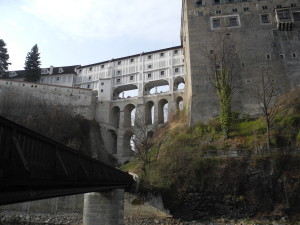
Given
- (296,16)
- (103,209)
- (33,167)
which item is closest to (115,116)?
(296,16)

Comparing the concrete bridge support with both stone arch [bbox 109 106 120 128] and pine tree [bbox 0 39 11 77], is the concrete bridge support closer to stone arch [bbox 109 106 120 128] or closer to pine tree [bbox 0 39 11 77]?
stone arch [bbox 109 106 120 128]

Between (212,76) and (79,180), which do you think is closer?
(79,180)

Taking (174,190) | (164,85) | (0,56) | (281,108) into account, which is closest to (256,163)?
(174,190)

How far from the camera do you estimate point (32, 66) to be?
5678cm

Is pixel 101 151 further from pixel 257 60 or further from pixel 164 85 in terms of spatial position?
pixel 257 60

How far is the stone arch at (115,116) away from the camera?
52.4 m

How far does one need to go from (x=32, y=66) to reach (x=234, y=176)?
165 ft

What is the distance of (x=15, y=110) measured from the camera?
45.5 meters

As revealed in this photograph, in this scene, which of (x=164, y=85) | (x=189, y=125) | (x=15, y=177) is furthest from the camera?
(x=164, y=85)

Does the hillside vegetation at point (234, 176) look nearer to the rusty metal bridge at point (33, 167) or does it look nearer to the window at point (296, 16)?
the rusty metal bridge at point (33, 167)

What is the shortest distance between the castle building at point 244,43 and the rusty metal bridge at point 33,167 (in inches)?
1013

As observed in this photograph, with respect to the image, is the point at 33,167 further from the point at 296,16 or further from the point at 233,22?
the point at 296,16

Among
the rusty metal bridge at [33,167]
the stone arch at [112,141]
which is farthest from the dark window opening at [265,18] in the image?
the rusty metal bridge at [33,167]

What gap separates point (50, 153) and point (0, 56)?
55097 mm
